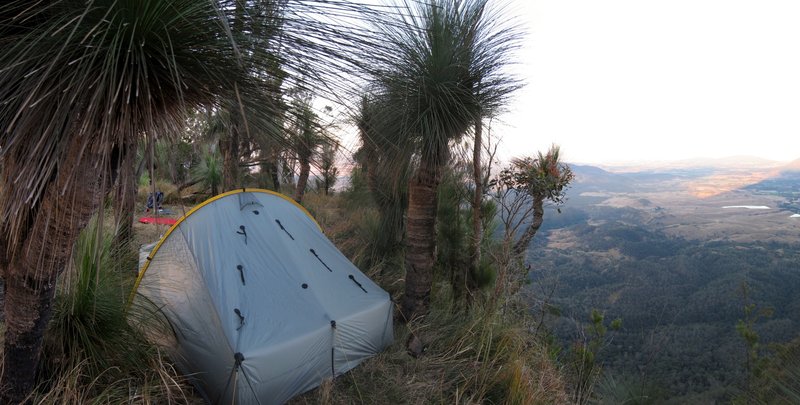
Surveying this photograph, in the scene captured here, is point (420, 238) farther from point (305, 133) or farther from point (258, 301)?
point (305, 133)

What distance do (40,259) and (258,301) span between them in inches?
109

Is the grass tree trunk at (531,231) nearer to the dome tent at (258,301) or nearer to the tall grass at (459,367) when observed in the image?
the tall grass at (459,367)

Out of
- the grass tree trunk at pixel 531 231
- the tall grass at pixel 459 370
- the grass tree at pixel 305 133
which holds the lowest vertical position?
the tall grass at pixel 459 370

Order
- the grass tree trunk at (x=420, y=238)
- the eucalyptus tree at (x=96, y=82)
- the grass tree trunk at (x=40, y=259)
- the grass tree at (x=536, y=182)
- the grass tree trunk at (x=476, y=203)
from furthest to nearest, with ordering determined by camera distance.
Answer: the grass tree at (x=536, y=182), the grass tree trunk at (x=420, y=238), the grass tree trunk at (x=476, y=203), the grass tree trunk at (x=40, y=259), the eucalyptus tree at (x=96, y=82)

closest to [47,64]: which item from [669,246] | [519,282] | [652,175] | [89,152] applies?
[89,152]

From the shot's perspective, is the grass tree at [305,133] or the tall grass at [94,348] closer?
the grass tree at [305,133]

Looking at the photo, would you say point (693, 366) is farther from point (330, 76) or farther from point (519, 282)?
point (330, 76)

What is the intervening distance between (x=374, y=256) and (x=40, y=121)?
23.0ft

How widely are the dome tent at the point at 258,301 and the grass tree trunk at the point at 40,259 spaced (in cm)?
189

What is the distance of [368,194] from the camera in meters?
9.14

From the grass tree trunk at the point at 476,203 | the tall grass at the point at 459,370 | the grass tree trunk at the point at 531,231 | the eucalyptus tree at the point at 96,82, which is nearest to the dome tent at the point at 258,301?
the tall grass at the point at 459,370

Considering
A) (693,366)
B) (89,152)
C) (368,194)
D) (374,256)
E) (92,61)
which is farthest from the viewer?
(693,366)

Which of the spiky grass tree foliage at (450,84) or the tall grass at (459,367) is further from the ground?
the spiky grass tree foliage at (450,84)

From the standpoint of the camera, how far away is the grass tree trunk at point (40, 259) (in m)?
1.40
